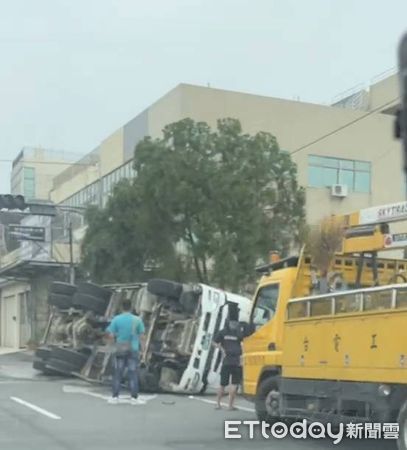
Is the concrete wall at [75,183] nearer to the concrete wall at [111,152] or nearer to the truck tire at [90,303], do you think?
the concrete wall at [111,152]

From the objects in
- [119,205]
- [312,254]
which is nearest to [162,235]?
[119,205]

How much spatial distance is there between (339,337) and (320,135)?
1153 inches

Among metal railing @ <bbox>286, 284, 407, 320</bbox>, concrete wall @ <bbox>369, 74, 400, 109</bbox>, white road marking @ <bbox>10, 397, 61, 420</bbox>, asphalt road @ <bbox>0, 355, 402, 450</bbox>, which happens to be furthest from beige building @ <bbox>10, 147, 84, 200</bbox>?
metal railing @ <bbox>286, 284, 407, 320</bbox>

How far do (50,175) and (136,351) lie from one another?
53.9m

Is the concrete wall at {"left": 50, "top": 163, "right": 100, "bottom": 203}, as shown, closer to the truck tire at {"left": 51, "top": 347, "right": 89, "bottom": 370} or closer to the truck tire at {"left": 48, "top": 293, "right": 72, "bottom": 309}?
the truck tire at {"left": 48, "top": 293, "right": 72, "bottom": 309}

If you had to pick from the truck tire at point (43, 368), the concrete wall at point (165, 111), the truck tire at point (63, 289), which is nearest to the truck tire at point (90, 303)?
the truck tire at point (63, 289)

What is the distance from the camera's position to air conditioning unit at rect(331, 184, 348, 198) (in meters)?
37.2

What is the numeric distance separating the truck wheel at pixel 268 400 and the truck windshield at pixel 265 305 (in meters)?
0.88

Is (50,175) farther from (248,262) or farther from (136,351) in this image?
(136,351)

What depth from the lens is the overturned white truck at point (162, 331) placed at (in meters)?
16.1

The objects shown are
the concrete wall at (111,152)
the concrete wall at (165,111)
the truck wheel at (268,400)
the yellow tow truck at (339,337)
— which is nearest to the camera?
the yellow tow truck at (339,337)

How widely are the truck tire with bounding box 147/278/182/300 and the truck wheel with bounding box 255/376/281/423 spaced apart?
18.9 ft

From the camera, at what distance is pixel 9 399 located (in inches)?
606

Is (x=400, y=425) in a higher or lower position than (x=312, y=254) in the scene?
lower
